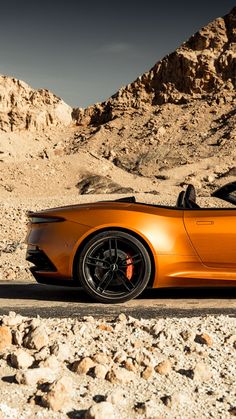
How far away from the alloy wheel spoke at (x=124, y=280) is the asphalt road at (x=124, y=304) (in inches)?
6.0

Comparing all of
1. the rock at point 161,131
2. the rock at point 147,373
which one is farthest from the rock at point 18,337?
the rock at point 161,131

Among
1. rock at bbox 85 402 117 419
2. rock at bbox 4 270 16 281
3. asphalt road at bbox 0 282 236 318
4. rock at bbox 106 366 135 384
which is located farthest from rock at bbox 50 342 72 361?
rock at bbox 4 270 16 281

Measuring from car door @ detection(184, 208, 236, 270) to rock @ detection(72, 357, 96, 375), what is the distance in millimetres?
2505

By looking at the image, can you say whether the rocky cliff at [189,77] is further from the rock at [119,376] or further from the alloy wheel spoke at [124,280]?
the rock at [119,376]

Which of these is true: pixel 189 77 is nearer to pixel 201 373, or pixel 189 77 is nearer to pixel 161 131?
pixel 161 131

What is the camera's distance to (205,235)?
5812mm

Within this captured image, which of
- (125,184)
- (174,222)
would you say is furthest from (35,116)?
(174,222)

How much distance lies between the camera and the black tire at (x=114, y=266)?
5.77 meters

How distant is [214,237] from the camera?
5801mm

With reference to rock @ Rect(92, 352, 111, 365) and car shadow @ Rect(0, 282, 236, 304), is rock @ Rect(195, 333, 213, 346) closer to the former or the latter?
rock @ Rect(92, 352, 111, 365)

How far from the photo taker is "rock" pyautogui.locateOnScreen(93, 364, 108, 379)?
11.2 ft

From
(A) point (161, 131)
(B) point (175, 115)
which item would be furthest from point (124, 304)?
(B) point (175, 115)

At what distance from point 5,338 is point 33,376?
552 millimetres

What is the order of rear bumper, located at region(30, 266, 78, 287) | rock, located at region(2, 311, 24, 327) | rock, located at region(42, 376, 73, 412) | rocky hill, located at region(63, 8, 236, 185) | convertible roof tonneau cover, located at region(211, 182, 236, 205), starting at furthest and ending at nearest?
1. rocky hill, located at region(63, 8, 236, 185)
2. convertible roof tonneau cover, located at region(211, 182, 236, 205)
3. rear bumper, located at region(30, 266, 78, 287)
4. rock, located at region(2, 311, 24, 327)
5. rock, located at region(42, 376, 73, 412)
